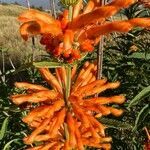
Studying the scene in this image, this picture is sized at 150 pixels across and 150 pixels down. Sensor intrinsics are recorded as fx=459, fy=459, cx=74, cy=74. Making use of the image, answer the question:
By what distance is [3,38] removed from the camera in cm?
2370

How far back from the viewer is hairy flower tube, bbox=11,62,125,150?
8.39ft

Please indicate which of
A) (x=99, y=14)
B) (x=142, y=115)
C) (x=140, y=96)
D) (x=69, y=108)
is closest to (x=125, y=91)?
(x=142, y=115)

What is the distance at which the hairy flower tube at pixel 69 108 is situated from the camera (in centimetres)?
256

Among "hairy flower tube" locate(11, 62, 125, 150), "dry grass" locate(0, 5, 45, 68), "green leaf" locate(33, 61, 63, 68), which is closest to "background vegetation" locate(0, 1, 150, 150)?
"hairy flower tube" locate(11, 62, 125, 150)

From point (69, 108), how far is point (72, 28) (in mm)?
616

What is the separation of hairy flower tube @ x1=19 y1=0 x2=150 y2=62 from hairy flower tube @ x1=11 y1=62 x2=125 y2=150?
37 cm

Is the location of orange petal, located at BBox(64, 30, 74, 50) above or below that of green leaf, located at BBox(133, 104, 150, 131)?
above

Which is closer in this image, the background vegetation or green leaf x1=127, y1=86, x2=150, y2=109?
green leaf x1=127, y1=86, x2=150, y2=109

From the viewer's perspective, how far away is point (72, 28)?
89.5 inches

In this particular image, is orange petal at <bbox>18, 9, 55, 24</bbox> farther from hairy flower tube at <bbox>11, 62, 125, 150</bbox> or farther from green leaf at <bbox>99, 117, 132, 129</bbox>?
green leaf at <bbox>99, 117, 132, 129</bbox>

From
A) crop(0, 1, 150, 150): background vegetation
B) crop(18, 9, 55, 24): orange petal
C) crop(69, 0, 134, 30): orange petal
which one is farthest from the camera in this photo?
crop(0, 1, 150, 150): background vegetation

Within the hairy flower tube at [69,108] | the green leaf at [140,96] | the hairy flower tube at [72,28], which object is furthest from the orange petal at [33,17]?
the green leaf at [140,96]

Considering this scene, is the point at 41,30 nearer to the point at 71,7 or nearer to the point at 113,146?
the point at 71,7

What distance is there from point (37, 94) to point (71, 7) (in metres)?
0.56
